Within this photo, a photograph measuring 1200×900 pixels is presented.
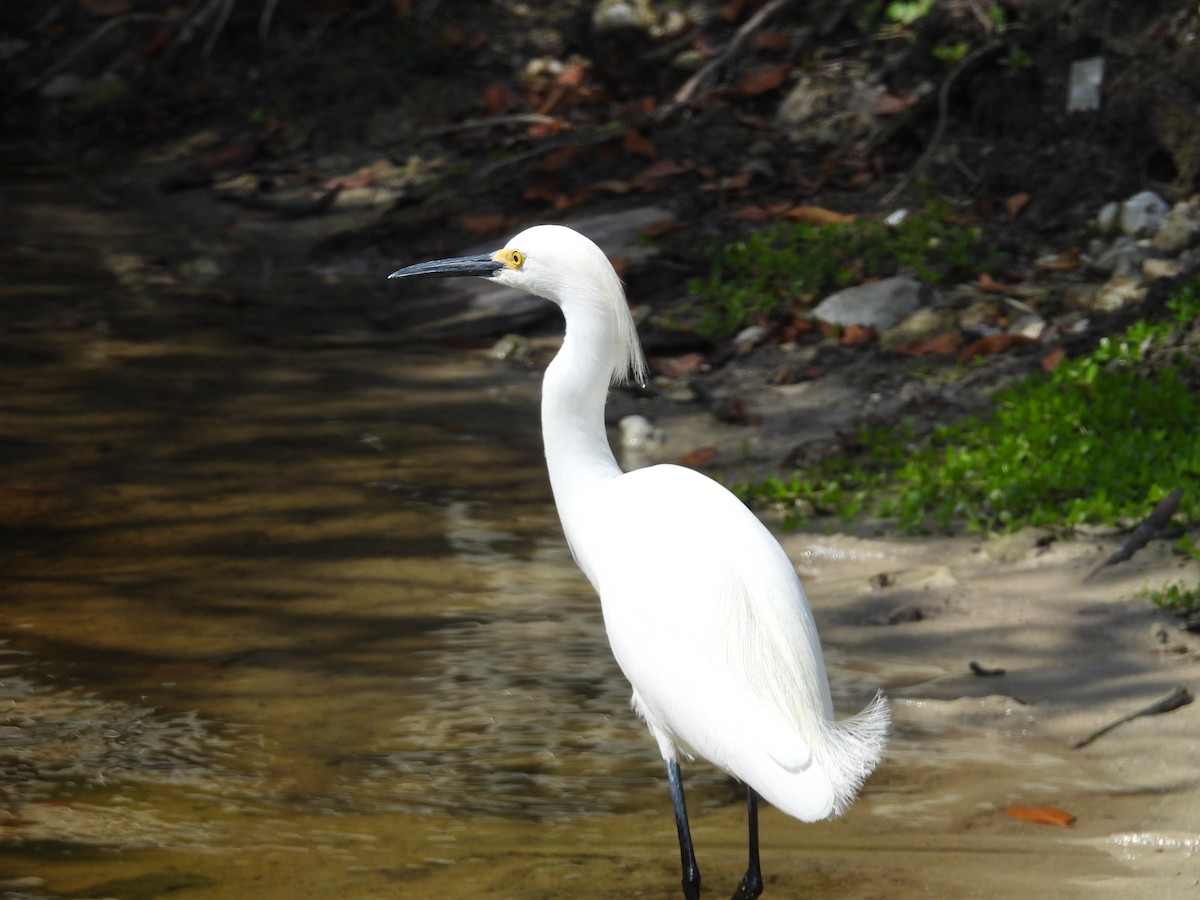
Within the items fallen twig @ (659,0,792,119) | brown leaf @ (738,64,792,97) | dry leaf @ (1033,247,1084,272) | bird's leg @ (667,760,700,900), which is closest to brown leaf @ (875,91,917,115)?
brown leaf @ (738,64,792,97)

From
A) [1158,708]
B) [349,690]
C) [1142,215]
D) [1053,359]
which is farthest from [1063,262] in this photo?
[349,690]

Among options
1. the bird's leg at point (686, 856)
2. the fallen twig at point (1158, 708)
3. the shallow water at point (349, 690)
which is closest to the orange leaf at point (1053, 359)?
the shallow water at point (349, 690)

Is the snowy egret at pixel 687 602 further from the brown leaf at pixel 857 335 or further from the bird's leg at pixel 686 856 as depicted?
the brown leaf at pixel 857 335

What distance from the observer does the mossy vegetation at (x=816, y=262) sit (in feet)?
23.2

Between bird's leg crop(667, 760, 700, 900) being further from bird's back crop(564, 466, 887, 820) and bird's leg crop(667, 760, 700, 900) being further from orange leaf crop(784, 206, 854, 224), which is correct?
orange leaf crop(784, 206, 854, 224)

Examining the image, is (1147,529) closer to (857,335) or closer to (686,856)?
(686,856)

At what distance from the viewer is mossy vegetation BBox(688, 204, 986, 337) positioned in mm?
7059

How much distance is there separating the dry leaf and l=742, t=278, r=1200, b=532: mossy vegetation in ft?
3.60

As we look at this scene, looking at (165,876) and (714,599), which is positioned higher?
(714,599)

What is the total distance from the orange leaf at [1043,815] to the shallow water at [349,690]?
7 cm

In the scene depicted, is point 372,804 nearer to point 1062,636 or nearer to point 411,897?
point 411,897

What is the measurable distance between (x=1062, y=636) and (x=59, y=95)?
10.3m

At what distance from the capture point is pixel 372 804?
3.48 m

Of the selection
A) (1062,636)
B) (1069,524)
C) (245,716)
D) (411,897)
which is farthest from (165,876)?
(1069,524)
